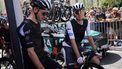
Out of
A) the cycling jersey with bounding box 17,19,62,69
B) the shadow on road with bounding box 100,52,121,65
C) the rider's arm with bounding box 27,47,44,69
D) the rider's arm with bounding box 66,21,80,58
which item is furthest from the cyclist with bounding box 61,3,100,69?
the shadow on road with bounding box 100,52,121,65

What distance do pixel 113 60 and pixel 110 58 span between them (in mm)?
449

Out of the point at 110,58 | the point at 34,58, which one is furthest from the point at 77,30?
the point at 110,58

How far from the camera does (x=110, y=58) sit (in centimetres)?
1239

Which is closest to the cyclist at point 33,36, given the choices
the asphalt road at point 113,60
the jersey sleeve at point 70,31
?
the jersey sleeve at point 70,31

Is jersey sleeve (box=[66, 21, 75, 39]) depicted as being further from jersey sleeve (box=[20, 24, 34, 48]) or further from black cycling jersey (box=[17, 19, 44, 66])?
jersey sleeve (box=[20, 24, 34, 48])

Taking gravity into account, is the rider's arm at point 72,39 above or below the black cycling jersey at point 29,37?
below

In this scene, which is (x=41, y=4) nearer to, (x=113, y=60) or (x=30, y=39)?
(x=30, y=39)

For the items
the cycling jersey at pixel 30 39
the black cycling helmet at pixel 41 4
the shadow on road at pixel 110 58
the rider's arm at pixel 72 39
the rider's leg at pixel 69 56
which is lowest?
the shadow on road at pixel 110 58

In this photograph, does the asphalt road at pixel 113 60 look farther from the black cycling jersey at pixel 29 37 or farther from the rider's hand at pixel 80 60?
the black cycling jersey at pixel 29 37

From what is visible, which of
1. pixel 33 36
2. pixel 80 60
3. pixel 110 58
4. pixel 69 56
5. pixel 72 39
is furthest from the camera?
pixel 110 58

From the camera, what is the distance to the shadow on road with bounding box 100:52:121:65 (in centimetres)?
1167

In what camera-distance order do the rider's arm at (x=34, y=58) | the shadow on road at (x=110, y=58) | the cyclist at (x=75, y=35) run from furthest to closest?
the shadow on road at (x=110, y=58) < the cyclist at (x=75, y=35) < the rider's arm at (x=34, y=58)

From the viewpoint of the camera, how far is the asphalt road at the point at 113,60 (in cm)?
1091

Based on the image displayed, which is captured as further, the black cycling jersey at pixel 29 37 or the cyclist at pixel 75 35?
the cyclist at pixel 75 35
